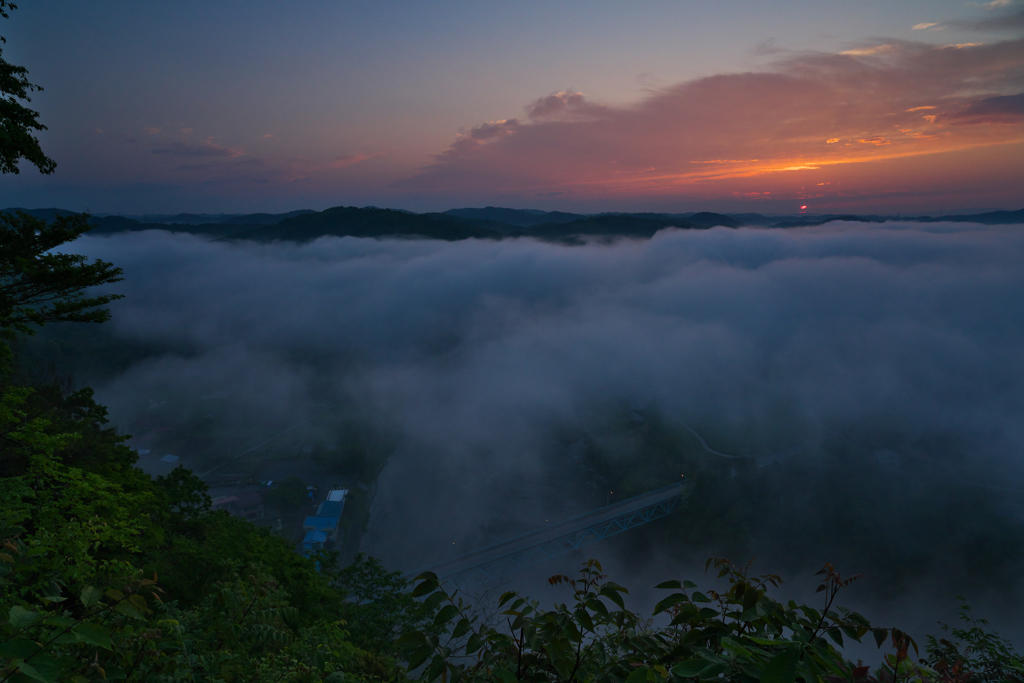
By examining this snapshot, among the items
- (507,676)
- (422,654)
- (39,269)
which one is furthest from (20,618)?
(39,269)

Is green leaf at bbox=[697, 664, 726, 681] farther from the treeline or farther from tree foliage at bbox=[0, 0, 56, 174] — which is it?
tree foliage at bbox=[0, 0, 56, 174]

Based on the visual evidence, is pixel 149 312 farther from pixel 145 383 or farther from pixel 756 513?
pixel 756 513

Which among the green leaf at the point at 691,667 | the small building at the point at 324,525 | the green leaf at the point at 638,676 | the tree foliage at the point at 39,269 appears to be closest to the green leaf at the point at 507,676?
the green leaf at the point at 638,676

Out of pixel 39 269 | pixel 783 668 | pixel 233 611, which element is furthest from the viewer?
pixel 39 269

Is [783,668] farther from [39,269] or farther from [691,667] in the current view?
[39,269]

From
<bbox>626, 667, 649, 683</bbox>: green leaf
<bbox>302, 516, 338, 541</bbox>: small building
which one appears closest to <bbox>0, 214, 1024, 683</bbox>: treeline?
<bbox>626, 667, 649, 683</bbox>: green leaf

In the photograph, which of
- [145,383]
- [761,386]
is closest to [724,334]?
[761,386]

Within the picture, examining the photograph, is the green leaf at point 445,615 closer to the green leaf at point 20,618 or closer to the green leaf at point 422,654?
the green leaf at point 422,654

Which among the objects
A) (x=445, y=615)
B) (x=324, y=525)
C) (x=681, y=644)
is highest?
(x=445, y=615)
